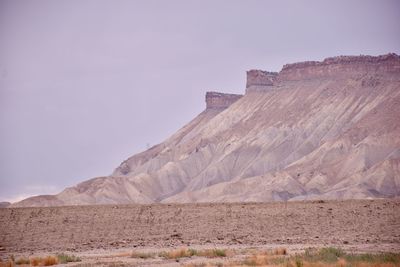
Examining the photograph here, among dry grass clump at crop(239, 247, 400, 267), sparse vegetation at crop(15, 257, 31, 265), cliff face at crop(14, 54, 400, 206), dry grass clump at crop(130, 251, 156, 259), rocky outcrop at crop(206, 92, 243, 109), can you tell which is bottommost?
dry grass clump at crop(239, 247, 400, 267)

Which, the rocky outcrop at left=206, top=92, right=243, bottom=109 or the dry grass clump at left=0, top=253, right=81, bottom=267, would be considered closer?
the dry grass clump at left=0, top=253, right=81, bottom=267

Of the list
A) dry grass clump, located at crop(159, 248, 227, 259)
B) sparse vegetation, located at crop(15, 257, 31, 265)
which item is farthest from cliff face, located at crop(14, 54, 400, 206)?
sparse vegetation, located at crop(15, 257, 31, 265)

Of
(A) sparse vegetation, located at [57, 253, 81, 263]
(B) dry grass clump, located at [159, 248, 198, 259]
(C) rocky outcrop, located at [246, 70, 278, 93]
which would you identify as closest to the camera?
(A) sparse vegetation, located at [57, 253, 81, 263]

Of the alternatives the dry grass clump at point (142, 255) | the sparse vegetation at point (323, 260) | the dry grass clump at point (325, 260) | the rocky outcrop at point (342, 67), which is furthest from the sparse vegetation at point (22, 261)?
the rocky outcrop at point (342, 67)

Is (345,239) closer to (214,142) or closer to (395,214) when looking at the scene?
(395,214)

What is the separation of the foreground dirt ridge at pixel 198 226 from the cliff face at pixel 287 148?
53996 mm

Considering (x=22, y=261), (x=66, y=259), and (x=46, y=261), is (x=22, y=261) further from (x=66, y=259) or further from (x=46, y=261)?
(x=66, y=259)

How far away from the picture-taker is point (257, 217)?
42.4 meters

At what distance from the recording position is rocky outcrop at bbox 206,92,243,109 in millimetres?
177500

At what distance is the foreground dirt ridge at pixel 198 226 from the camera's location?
38.6 metres

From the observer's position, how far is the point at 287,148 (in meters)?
132

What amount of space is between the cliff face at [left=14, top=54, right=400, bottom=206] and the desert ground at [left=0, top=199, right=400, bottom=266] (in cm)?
5402

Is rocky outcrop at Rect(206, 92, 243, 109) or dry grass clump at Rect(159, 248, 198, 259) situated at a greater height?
rocky outcrop at Rect(206, 92, 243, 109)

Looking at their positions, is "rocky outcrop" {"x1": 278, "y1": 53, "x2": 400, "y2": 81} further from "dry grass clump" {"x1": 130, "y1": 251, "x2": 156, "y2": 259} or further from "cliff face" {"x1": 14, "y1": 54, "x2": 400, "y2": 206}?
"dry grass clump" {"x1": 130, "y1": 251, "x2": 156, "y2": 259}
